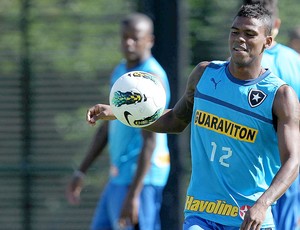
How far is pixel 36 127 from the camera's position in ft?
34.8

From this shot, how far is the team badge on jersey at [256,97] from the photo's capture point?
582cm

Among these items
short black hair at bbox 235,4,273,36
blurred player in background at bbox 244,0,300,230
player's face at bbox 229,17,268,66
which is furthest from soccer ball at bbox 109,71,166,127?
blurred player in background at bbox 244,0,300,230

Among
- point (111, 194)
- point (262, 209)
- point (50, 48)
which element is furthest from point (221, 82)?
point (50, 48)

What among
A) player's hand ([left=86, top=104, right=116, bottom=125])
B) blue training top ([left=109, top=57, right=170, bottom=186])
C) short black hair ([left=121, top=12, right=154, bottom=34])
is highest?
player's hand ([left=86, top=104, right=116, bottom=125])

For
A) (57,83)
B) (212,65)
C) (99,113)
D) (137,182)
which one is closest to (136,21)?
(137,182)

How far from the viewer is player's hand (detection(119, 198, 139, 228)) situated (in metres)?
8.50

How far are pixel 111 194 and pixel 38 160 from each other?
199 centimetres

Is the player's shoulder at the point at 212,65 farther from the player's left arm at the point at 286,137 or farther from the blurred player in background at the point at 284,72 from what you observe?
the blurred player in background at the point at 284,72

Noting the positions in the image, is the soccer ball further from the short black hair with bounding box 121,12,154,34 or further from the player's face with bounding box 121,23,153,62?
the short black hair with bounding box 121,12,154,34

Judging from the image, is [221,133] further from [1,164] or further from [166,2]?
[1,164]

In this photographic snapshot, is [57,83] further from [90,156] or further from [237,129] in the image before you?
[237,129]

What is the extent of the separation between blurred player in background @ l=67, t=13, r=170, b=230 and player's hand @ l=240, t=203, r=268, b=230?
3.21 m

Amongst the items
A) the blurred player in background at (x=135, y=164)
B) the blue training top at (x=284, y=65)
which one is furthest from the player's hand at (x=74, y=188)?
the blue training top at (x=284, y=65)

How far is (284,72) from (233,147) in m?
1.44
